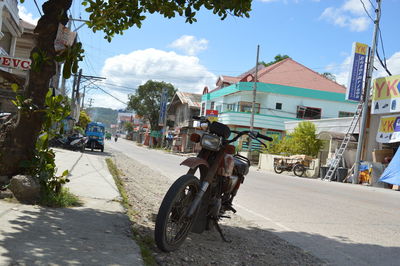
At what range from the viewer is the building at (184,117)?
52.3 metres

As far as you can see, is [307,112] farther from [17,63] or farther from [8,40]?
[17,63]

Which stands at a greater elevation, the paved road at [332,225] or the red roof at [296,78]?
the red roof at [296,78]

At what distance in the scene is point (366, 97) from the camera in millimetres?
21078

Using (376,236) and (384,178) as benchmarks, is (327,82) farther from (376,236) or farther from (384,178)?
(376,236)

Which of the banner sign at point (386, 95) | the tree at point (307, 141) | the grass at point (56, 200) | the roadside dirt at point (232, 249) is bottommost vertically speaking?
the roadside dirt at point (232, 249)

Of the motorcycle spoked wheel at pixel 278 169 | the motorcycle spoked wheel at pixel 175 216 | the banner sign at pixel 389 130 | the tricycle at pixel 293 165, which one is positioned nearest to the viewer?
the motorcycle spoked wheel at pixel 175 216

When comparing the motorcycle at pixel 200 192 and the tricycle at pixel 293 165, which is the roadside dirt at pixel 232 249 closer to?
the motorcycle at pixel 200 192

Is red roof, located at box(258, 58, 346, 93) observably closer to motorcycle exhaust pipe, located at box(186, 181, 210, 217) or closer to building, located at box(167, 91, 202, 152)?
building, located at box(167, 91, 202, 152)

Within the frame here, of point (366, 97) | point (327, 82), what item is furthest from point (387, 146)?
point (327, 82)

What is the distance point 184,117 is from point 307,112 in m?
22.3

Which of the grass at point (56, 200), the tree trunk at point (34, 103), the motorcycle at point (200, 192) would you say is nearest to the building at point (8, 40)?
the tree trunk at point (34, 103)

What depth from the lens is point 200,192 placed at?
4.02 meters

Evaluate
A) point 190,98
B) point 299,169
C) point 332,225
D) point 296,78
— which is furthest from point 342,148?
point 190,98

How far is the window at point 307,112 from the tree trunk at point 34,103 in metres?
34.9
